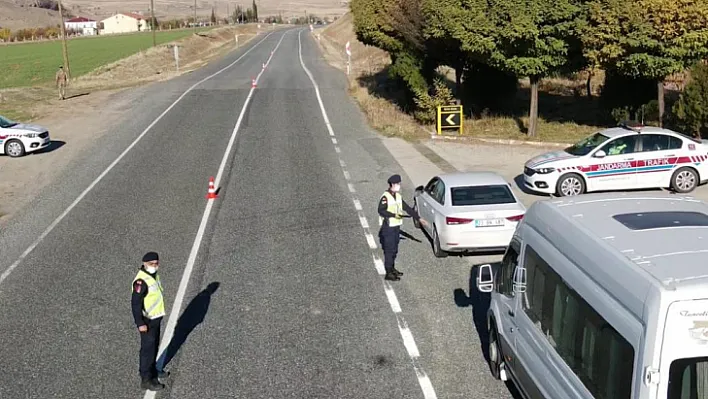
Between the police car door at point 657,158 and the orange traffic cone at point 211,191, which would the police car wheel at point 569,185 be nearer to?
the police car door at point 657,158

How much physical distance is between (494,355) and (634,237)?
332 cm

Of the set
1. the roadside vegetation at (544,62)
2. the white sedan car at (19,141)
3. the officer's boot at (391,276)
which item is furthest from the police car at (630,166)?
the white sedan car at (19,141)

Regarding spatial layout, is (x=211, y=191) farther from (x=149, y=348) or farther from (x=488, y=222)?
(x=149, y=348)

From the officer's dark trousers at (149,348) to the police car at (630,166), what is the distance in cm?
1220

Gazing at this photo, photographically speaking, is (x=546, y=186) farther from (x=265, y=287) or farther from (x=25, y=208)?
(x=25, y=208)

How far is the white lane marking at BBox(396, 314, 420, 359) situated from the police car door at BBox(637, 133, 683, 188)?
10145 mm

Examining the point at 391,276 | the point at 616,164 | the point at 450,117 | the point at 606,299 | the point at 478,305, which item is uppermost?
the point at 606,299

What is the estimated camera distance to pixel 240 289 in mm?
11828

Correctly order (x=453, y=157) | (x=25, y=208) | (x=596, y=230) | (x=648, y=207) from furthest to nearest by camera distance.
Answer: (x=453, y=157), (x=25, y=208), (x=648, y=207), (x=596, y=230)

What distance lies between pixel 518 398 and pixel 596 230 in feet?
9.14

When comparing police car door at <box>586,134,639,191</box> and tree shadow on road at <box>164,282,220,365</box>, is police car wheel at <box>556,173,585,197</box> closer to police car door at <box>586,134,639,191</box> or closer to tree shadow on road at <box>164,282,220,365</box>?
police car door at <box>586,134,639,191</box>

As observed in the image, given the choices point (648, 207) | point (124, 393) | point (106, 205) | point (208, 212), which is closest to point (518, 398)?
point (648, 207)

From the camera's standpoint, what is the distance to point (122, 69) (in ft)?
200

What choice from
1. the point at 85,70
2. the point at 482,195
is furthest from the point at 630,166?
the point at 85,70
